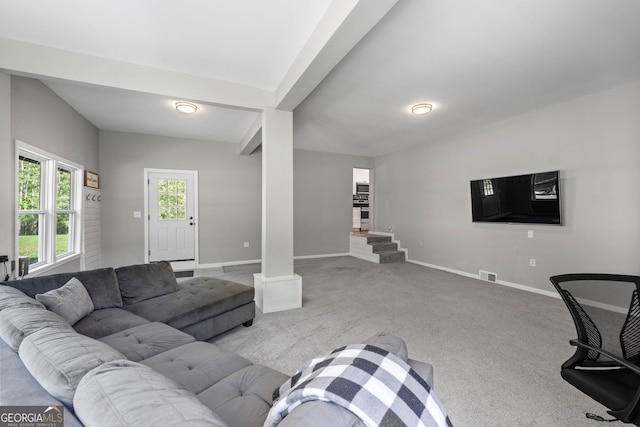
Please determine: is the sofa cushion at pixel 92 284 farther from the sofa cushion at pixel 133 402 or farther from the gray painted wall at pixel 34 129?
the sofa cushion at pixel 133 402

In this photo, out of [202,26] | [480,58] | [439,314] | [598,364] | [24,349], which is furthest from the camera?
[439,314]

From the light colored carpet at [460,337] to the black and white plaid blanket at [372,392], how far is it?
129 cm

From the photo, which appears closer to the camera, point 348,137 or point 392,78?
point 392,78

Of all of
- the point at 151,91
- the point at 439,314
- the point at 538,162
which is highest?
the point at 151,91

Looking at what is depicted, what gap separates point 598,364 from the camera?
141 cm

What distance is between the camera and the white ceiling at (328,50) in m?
1.98

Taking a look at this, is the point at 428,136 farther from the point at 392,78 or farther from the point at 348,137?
the point at 392,78

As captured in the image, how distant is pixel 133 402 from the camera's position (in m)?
0.68

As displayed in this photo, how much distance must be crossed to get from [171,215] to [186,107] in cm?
261

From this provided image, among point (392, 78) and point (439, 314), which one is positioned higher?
point (392, 78)

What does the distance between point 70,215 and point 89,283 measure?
2.72 m

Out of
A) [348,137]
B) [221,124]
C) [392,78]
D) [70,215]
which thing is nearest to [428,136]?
[348,137]

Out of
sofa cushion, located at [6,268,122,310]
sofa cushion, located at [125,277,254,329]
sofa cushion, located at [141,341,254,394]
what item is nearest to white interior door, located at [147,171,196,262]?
sofa cushion, located at [125,277,254,329]

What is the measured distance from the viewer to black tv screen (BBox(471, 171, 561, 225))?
12.3ft
